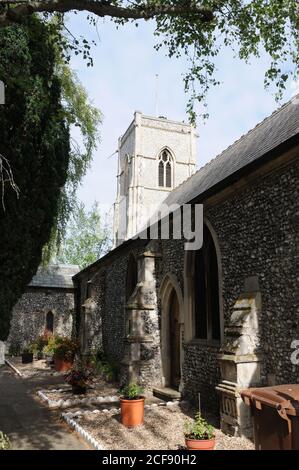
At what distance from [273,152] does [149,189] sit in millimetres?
27840

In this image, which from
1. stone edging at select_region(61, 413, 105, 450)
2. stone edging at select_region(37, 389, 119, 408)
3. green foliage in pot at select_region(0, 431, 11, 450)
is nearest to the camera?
green foliage in pot at select_region(0, 431, 11, 450)

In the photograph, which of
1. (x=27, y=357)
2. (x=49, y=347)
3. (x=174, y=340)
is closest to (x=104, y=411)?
(x=174, y=340)

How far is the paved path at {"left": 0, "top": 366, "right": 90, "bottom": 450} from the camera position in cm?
666

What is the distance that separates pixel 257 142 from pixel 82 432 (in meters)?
7.52

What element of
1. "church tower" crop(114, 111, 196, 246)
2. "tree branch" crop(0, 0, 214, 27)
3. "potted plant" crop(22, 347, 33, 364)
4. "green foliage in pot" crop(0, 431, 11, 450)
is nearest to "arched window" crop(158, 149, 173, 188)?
"church tower" crop(114, 111, 196, 246)

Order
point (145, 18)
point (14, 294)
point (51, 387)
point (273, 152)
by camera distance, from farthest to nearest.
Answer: point (51, 387) → point (14, 294) → point (273, 152) → point (145, 18)

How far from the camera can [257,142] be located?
32.3 ft

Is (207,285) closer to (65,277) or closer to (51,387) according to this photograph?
(51,387)

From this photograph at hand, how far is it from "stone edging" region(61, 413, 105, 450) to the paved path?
0.10 meters

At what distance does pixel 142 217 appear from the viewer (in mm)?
33719

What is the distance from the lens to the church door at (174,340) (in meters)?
11.2

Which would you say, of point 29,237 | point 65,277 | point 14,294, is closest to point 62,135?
point 29,237

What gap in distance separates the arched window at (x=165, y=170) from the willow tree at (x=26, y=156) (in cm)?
2635

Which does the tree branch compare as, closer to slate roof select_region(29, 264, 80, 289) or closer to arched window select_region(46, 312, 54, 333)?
slate roof select_region(29, 264, 80, 289)
